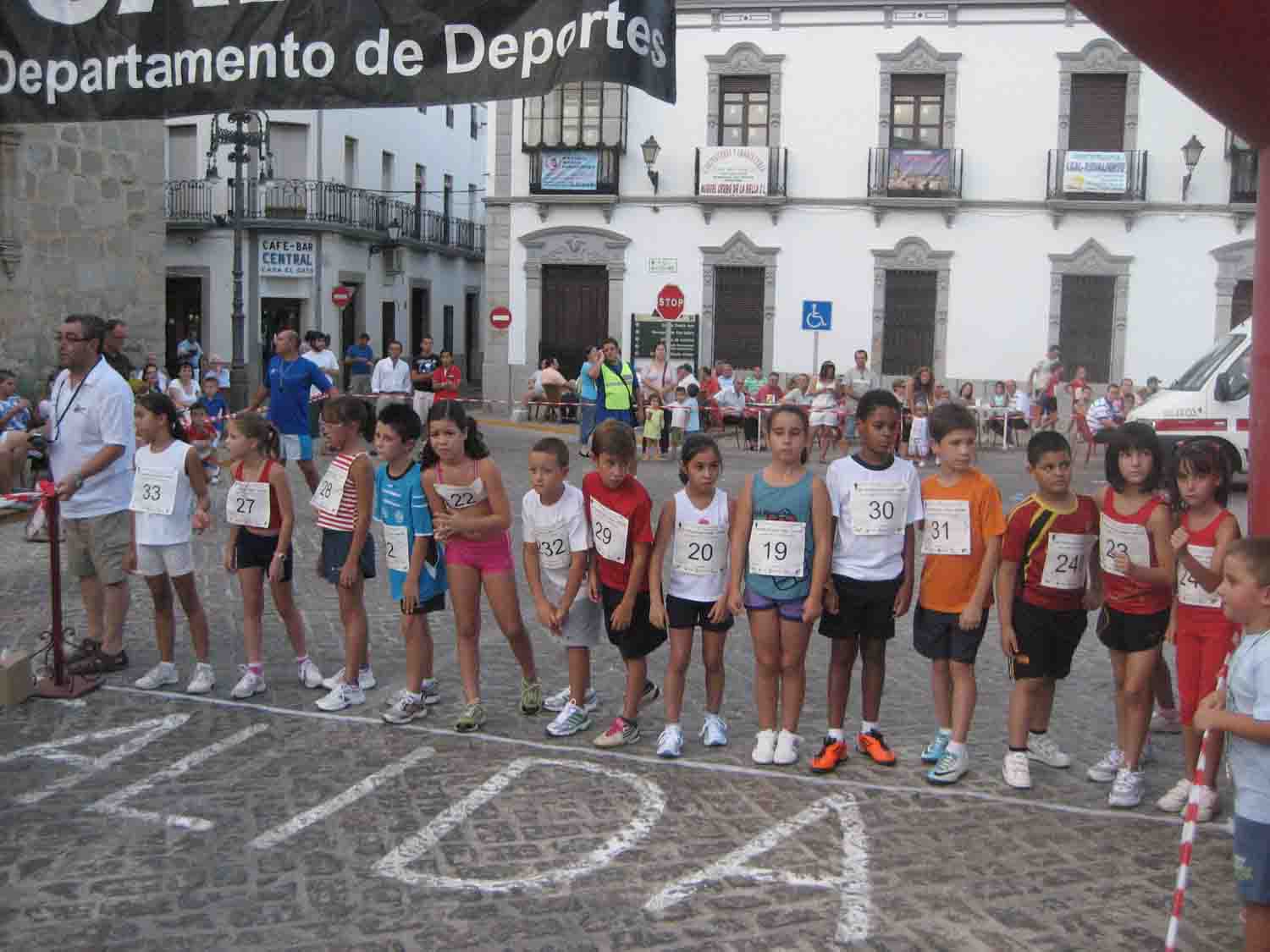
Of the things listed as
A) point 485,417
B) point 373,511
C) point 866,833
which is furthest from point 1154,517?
point 485,417

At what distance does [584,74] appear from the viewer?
455 centimetres

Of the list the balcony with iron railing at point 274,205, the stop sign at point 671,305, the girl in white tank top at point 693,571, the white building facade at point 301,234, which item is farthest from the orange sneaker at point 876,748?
the balcony with iron railing at point 274,205

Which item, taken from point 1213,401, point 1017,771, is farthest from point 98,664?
point 1213,401

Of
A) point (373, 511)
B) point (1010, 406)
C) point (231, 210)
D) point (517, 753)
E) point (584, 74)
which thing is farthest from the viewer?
point (231, 210)

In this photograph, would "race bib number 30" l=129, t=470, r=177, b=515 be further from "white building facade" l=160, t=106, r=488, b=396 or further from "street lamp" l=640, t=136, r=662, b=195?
"white building facade" l=160, t=106, r=488, b=396

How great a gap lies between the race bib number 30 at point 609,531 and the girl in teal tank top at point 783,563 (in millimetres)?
478

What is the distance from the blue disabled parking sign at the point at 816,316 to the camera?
77.8 feet

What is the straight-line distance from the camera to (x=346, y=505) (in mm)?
6547

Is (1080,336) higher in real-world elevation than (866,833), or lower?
higher

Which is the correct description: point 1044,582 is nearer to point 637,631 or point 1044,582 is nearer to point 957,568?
point 957,568

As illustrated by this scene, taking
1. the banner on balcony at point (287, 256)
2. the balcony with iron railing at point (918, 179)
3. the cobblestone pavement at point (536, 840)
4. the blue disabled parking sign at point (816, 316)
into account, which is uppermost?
the balcony with iron railing at point (918, 179)

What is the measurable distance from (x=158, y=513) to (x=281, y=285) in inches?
1238

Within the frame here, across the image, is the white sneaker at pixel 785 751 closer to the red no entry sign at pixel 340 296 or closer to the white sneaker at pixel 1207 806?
the white sneaker at pixel 1207 806

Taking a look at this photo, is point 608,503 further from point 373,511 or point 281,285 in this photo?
point 281,285
